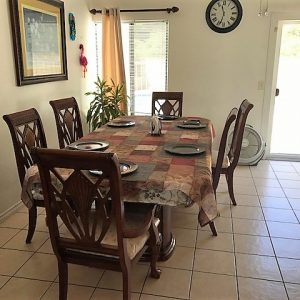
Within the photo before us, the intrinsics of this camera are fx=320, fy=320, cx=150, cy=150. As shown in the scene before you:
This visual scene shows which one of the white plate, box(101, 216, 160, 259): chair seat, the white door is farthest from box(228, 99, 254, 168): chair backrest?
the white door

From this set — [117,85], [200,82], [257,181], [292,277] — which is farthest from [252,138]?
[292,277]

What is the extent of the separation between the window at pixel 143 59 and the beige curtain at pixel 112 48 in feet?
0.63

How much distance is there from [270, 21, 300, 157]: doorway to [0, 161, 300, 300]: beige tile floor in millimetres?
1748

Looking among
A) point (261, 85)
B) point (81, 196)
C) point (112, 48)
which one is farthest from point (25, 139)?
point (261, 85)

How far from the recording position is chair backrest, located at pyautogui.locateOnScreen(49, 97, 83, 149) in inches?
116

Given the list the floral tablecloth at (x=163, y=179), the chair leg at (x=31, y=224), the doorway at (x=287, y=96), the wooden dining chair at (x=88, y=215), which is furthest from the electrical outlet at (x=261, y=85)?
the chair leg at (x=31, y=224)

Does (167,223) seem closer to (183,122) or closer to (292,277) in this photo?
(292,277)

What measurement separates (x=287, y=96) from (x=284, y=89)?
0.11m

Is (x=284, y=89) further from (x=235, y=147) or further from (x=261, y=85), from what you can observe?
(x=235, y=147)

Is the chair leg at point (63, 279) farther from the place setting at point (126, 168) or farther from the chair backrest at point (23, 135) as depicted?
the chair backrest at point (23, 135)

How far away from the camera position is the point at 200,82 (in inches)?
176

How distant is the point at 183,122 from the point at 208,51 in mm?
1603

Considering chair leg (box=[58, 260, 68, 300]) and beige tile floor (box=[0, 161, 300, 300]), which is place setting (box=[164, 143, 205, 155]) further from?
chair leg (box=[58, 260, 68, 300])

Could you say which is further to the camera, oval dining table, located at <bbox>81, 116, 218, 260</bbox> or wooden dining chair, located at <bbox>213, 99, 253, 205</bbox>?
wooden dining chair, located at <bbox>213, 99, 253, 205</bbox>
